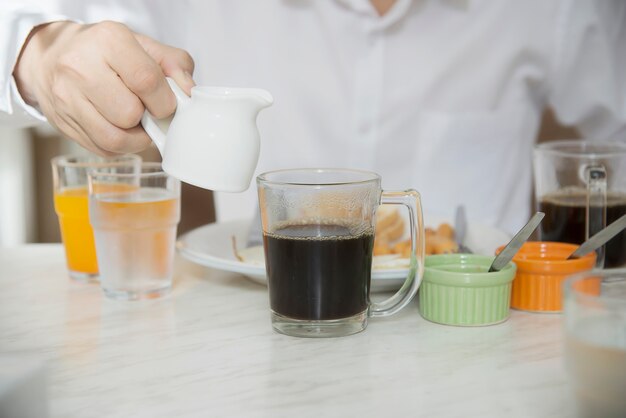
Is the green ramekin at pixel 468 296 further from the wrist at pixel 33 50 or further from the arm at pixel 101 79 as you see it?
the wrist at pixel 33 50

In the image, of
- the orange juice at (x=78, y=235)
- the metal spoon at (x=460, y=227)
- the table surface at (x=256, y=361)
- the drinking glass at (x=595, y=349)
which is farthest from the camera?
the metal spoon at (x=460, y=227)

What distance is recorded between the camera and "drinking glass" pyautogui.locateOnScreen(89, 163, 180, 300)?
3.54 ft

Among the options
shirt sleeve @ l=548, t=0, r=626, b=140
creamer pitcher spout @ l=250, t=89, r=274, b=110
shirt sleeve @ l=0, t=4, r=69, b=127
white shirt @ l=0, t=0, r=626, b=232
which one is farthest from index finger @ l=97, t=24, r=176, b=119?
shirt sleeve @ l=548, t=0, r=626, b=140

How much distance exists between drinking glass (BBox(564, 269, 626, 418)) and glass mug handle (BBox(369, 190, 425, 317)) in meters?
0.33

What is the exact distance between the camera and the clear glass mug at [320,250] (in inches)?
35.1

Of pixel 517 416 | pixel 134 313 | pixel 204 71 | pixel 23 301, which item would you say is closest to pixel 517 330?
pixel 517 416

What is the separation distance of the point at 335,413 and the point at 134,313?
15.6 inches

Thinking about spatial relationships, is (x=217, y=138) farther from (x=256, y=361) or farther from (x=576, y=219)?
(x=576, y=219)

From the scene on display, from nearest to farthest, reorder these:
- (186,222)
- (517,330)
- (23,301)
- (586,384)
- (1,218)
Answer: (586,384)
(517,330)
(23,301)
(186,222)
(1,218)

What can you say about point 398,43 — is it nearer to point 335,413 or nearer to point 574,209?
point 574,209

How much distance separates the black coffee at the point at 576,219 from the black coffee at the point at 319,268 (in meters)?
0.34

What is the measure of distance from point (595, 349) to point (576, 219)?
0.56 metres

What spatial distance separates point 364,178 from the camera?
975 mm

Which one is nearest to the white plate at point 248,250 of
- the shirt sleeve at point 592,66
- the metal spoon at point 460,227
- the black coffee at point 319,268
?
the metal spoon at point 460,227
